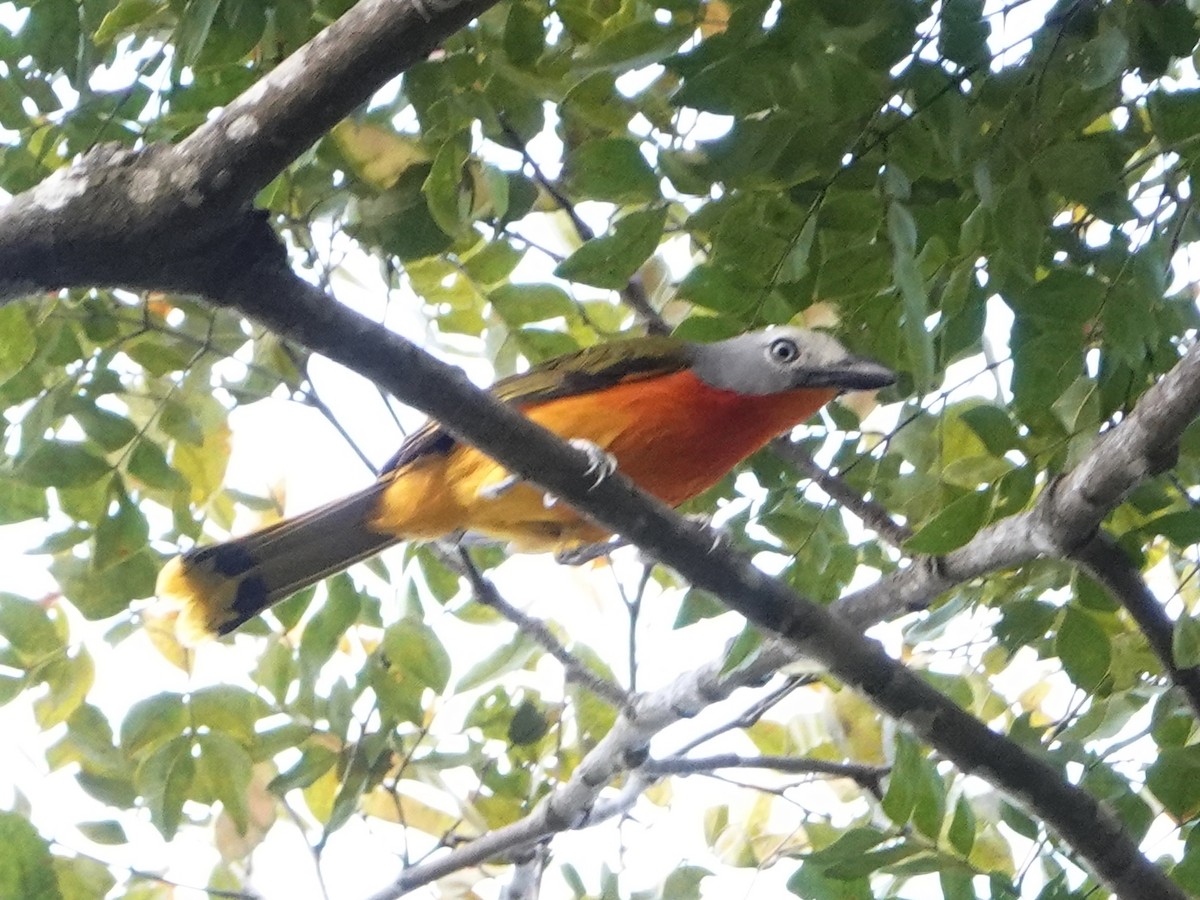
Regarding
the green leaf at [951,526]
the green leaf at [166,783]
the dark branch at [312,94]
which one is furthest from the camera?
the green leaf at [166,783]

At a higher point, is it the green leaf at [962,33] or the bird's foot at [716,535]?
the green leaf at [962,33]

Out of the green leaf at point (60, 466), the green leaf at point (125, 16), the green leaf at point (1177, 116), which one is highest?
the green leaf at point (125, 16)

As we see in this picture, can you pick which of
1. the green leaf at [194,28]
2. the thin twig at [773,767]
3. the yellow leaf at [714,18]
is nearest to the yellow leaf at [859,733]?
the thin twig at [773,767]

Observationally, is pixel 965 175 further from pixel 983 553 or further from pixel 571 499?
pixel 571 499

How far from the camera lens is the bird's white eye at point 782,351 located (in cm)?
285

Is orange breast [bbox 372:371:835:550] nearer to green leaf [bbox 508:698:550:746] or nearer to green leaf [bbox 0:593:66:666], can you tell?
green leaf [bbox 508:698:550:746]

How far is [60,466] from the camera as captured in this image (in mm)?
2287

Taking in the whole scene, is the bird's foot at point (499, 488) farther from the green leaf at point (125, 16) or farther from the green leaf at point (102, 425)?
the green leaf at point (125, 16)

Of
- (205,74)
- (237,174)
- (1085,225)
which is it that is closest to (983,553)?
(1085,225)

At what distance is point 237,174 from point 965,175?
1093 millimetres

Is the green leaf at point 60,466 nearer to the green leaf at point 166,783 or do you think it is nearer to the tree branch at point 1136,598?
the green leaf at point 166,783

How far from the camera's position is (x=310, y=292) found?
160 cm

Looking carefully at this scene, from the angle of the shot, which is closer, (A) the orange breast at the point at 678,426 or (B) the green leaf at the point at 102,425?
(B) the green leaf at the point at 102,425

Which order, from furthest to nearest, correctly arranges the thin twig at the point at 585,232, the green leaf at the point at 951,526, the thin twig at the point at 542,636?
the thin twig at the point at 542,636, the thin twig at the point at 585,232, the green leaf at the point at 951,526
